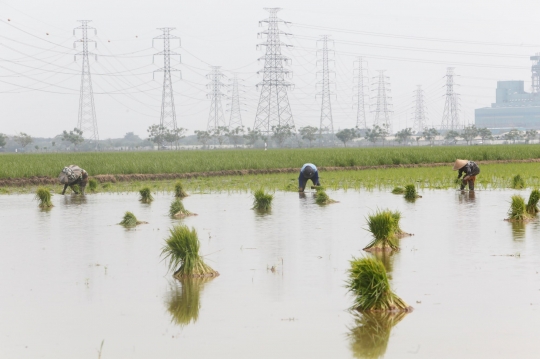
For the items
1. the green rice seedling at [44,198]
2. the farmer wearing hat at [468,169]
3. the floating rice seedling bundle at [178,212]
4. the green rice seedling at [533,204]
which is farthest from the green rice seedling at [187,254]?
the farmer wearing hat at [468,169]

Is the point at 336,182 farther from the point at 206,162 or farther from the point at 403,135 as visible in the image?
the point at 403,135

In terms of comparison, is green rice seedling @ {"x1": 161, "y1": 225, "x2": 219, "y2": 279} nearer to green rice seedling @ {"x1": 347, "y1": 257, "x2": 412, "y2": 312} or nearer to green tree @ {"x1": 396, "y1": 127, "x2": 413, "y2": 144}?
green rice seedling @ {"x1": 347, "y1": 257, "x2": 412, "y2": 312}

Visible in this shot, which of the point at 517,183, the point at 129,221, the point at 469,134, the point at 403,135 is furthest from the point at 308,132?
the point at 129,221

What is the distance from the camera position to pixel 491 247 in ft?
46.4

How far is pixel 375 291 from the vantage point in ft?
30.9

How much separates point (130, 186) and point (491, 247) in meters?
20.1

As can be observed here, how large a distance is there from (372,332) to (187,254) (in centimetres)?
393

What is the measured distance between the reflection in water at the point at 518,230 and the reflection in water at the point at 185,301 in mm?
6474

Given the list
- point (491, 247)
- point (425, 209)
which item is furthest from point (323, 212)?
point (491, 247)

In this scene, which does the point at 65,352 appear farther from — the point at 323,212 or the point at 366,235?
the point at 323,212

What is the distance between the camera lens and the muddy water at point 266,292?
326 inches

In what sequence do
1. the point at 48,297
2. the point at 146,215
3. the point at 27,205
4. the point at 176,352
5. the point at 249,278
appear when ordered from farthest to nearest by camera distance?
the point at 27,205, the point at 146,215, the point at 249,278, the point at 48,297, the point at 176,352

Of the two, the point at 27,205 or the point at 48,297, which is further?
the point at 27,205

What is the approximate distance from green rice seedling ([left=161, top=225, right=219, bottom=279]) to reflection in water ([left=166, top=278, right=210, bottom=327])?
0.66 ft
